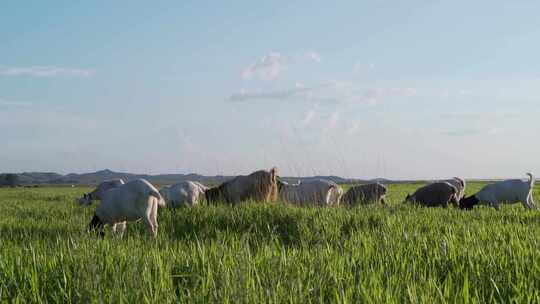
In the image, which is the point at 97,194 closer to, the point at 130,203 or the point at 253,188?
the point at 253,188

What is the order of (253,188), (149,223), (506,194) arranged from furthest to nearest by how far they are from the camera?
1. (506,194)
2. (253,188)
3. (149,223)

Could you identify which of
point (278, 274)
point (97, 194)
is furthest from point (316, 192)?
point (278, 274)

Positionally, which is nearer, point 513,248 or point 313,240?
point 513,248

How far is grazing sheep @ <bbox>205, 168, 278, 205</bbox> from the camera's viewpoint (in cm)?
1478

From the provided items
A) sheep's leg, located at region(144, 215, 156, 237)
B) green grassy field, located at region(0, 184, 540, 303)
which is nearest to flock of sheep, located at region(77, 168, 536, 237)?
sheep's leg, located at region(144, 215, 156, 237)

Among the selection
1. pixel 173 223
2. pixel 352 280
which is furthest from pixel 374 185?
pixel 352 280

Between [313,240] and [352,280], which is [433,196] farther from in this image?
[352,280]

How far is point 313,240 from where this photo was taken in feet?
22.3

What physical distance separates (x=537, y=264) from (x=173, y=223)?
289 inches

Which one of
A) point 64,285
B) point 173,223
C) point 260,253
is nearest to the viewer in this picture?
point 64,285

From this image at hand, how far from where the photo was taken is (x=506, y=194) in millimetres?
18047

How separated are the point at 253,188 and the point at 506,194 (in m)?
9.39

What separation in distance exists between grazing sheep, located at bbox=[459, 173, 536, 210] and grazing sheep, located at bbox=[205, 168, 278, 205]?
716cm

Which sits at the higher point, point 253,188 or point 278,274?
point 253,188
